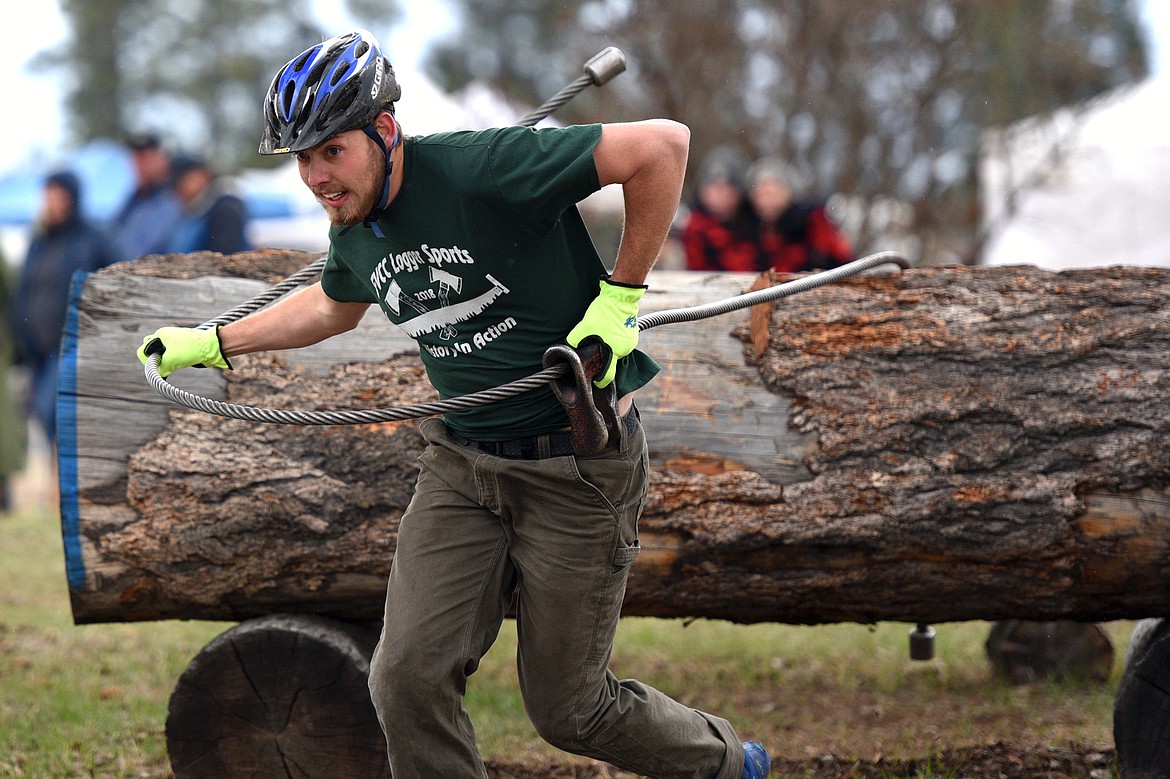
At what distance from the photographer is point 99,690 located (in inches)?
185

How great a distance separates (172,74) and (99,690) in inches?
1247

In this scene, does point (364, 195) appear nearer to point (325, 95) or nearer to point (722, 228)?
point (325, 95)

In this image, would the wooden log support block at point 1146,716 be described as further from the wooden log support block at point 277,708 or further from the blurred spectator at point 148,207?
the blurred spectator at point 148,207

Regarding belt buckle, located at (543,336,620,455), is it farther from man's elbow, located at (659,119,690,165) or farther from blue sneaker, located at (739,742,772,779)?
blue sneaker, located at (739,742,772,779)

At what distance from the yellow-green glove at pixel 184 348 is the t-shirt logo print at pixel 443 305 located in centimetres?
57

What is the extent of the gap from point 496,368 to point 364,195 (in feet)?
1.65

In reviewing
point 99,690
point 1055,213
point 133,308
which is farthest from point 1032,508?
point 1055,213

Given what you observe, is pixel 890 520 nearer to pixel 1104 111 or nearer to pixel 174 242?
pixel 174 242

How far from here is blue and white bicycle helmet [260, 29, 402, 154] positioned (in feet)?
8.55

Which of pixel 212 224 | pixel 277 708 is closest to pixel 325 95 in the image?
pixel 277 708

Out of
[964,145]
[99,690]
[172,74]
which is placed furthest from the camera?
[172,74]

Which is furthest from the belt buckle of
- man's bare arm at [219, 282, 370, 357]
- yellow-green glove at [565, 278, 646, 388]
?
man's bare arm at [219, 282, 370, 357]

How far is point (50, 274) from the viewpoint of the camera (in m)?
7.37

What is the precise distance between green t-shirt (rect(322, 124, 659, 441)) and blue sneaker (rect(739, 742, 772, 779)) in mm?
1052
